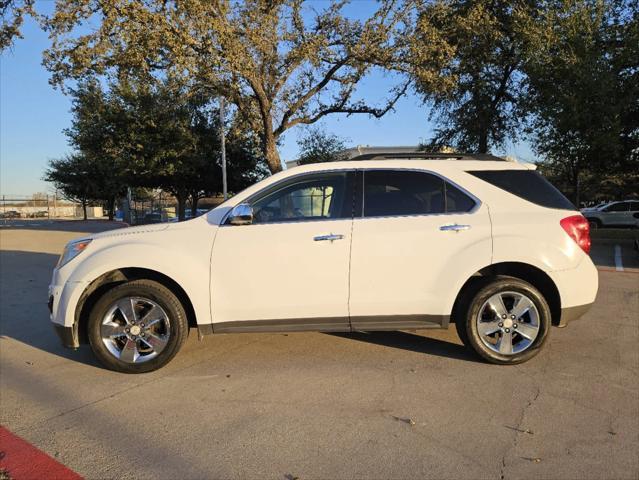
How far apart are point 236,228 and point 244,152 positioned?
69.2 feet

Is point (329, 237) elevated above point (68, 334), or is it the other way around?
point (329, 237)

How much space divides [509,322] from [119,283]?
3.60m

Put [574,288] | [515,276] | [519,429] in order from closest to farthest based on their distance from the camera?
[519,429], [574,288], [515,276]

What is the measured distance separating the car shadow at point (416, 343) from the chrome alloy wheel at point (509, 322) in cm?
30

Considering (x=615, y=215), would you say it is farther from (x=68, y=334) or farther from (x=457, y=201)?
(x=68, y=334)

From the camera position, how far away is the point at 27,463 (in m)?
2.95

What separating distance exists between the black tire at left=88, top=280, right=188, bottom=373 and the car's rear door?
1553 millimetres

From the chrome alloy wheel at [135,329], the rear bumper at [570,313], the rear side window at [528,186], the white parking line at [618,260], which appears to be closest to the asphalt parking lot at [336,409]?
the chrome alloy wheel at [135,329]

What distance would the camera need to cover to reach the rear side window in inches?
177

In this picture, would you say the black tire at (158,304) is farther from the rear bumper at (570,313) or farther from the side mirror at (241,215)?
the rear bumper at (570,313)

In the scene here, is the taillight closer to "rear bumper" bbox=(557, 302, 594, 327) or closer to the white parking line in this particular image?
"rear bumper" bbox=(557, 302, 594, 327)

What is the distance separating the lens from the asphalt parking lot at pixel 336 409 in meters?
2.93

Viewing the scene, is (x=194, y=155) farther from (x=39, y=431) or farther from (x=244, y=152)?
(x=39, y=431)

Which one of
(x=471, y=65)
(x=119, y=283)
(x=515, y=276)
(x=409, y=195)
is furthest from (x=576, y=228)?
(x=471, y=65)
